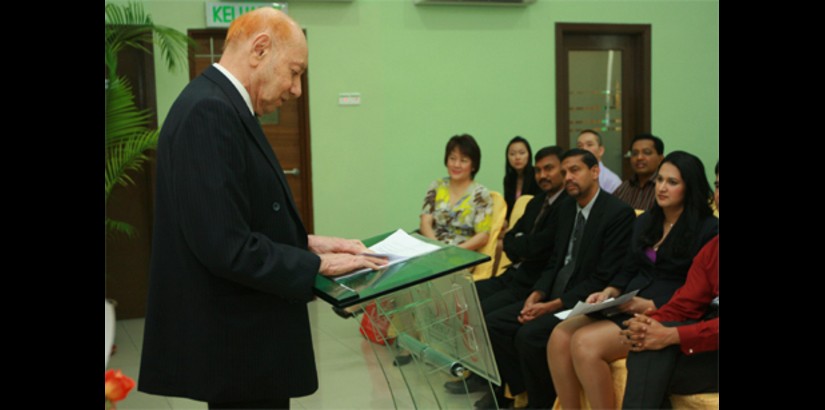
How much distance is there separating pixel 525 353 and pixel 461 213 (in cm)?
176

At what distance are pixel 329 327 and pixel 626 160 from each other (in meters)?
3.53

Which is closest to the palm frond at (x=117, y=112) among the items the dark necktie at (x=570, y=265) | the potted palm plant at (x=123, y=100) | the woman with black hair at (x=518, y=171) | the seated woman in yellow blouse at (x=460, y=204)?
the potted palm plant at (x=123, y=100)

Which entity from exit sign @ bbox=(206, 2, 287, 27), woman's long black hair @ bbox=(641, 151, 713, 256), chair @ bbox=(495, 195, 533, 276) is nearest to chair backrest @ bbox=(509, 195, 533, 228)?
chair @ bbox=(495, 195, 533, 276)

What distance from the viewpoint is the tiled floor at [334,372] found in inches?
157

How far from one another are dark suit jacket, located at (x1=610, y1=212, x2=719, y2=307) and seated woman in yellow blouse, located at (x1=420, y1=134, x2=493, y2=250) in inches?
64.8

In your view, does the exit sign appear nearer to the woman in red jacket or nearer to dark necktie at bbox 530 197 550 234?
dark necktie at bbox 530 197 550 234

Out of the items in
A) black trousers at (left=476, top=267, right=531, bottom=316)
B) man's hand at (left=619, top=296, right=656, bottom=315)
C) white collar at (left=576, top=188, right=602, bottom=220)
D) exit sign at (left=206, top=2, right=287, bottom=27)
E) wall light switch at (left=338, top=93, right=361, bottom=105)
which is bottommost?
black trousers at (left=476, top=267, right=531, bottom=316)

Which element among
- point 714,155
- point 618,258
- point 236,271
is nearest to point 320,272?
point 236,271

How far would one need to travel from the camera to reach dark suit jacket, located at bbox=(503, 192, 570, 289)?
160 inches

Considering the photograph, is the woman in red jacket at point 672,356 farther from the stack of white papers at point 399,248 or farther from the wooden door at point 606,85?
the wooden door at point 606,85

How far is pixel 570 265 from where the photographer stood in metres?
3.77

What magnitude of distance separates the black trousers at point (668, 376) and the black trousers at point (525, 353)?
2.18 ft

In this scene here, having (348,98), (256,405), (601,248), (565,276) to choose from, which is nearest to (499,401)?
(565,276)
